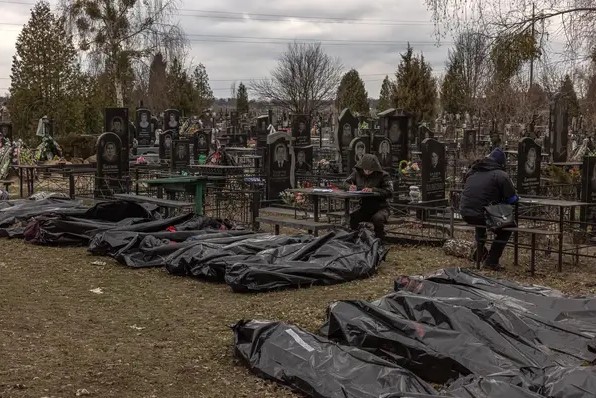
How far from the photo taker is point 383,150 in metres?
18.3

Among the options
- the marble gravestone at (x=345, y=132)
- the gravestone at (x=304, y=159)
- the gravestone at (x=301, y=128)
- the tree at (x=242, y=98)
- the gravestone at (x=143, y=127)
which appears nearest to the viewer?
the gravestone at (x=304, y=159)

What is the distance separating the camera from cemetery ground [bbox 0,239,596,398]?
5.41m

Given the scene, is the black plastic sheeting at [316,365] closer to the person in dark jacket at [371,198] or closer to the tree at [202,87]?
the person in dark jacket at [371,198]

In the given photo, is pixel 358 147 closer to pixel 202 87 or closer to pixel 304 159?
pixel 304 159

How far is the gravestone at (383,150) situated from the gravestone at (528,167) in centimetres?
433

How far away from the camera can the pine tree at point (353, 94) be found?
5331 centimetres

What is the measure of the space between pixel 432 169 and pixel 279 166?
386 centimetres

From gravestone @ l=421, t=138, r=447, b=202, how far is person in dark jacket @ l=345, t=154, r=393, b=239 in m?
2.45

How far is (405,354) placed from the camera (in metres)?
5.61

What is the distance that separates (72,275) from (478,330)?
5.67m

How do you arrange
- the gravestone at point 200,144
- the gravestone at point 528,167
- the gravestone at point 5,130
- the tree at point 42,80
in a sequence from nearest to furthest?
the gravestone at point 528,167, the gravestone at point 5,130, the gravestone at point 200,144, the tree at point 42,80

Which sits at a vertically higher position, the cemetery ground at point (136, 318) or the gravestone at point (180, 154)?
the gravestone at point (180, 154)

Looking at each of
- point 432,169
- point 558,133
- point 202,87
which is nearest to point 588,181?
point 432,169

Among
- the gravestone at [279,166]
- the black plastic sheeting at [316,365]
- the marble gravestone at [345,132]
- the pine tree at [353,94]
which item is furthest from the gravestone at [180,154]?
the pine tree at [353,94]
